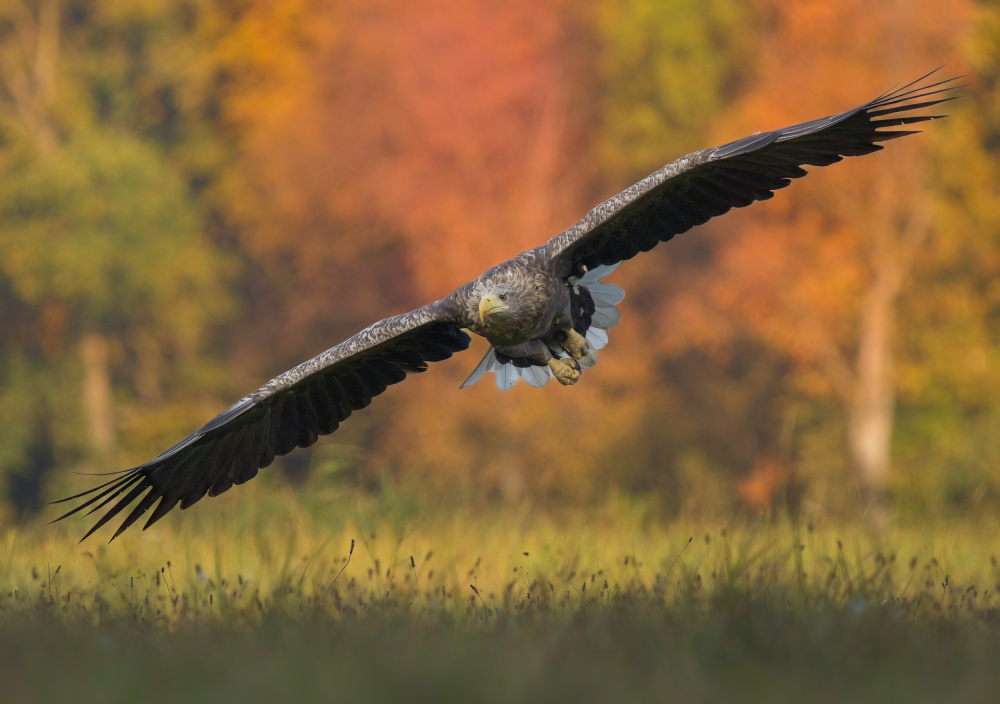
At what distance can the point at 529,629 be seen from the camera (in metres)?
4.73

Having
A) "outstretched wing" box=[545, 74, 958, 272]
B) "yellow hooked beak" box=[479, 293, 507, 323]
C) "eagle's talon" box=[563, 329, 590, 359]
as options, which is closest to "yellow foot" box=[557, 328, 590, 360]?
"eagle's talon" box=[563, 329, 590, 359]

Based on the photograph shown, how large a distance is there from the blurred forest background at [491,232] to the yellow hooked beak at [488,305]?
41.8 feet

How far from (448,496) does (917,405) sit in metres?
15.2

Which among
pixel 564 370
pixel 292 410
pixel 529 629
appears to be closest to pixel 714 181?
pixel 564 370

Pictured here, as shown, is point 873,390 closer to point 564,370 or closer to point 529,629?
point 564,370

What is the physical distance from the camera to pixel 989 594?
5867mm

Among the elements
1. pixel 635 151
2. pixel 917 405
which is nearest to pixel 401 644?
pixel 917 405

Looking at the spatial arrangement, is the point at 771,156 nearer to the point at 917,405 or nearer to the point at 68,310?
the point at 917,405

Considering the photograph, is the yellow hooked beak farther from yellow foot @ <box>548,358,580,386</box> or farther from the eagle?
yellow foot @ <box>548,358,580,386</box>

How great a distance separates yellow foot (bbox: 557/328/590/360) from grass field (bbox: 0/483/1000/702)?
3.41ft

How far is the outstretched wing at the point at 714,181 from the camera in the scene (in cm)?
656

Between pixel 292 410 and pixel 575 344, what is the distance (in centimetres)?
159

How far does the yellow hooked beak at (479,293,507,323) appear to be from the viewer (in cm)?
722

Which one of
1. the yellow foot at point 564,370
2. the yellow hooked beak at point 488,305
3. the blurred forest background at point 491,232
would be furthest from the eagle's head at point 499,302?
the blurred forest background at point 491,232
